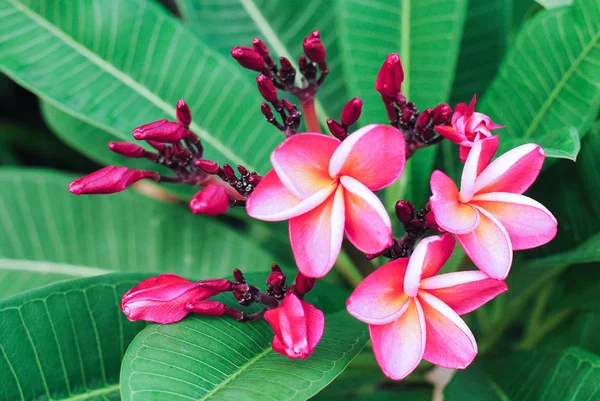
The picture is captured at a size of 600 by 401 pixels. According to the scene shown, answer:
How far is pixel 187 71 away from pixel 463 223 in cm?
63

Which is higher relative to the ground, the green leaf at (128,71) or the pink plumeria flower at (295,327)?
the green leaf at (128,71)

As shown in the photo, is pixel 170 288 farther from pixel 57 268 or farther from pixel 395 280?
pixel 57 268

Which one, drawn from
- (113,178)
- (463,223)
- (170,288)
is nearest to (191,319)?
(170,288)

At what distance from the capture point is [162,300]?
66 centimetres

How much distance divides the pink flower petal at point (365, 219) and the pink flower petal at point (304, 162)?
0.08ft

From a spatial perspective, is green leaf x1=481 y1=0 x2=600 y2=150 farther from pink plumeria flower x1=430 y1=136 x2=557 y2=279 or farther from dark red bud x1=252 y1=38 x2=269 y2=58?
dark red bud x1=252 y1=38 x2=269 y2=58

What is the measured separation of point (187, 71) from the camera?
41.1 inches

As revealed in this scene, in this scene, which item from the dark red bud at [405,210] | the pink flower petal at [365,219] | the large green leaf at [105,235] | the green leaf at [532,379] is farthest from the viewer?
the large green leaf at [105,235]

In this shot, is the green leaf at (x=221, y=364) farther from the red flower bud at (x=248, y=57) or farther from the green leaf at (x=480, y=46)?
the green leaf at (x=480, y=46)

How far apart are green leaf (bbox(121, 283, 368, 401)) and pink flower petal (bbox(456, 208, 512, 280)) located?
0.19 m

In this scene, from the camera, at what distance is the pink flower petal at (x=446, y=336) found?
0.61 metres

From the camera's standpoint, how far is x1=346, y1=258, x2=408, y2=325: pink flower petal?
1.96 feet

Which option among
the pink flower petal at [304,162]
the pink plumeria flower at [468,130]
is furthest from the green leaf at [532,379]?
the pink flower petal at [304,162]

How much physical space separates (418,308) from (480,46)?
0.73m
